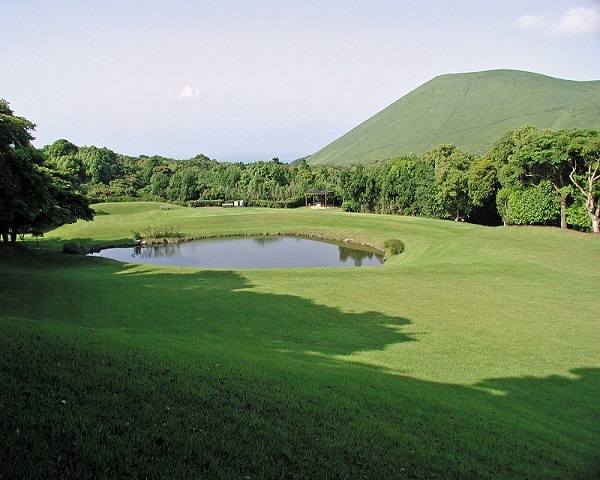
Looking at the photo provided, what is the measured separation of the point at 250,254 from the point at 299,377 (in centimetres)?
4528

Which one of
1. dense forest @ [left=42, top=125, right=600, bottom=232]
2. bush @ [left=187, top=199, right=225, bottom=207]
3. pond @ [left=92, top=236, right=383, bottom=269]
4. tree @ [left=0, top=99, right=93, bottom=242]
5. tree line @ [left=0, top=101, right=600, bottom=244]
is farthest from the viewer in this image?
bush @ [left=187, top=199, right=225, bottom=207]

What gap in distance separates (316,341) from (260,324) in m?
3.00

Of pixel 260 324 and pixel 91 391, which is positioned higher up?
pixel 91 391

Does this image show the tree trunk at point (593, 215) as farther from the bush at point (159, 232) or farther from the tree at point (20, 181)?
the bush at point (159, 232)

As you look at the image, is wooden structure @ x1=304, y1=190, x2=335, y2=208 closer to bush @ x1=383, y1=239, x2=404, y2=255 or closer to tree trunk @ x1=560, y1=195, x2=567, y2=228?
bush @ x1=383, y1=239, x2=404, y2=255

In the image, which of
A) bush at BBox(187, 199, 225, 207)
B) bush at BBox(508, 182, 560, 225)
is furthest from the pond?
bush at BBox(187, 199, 225, 207)

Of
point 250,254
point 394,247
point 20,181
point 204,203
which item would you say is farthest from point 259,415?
point 204,203

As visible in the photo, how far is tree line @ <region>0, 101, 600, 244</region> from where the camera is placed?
30.5m

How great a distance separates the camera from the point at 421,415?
895cm

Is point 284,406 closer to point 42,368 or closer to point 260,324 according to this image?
point 42,368

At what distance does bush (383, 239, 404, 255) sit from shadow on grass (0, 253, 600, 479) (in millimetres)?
38105

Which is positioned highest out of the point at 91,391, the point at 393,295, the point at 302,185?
the point at 302,185

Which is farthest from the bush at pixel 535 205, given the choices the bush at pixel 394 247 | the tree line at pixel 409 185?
the bush at pixel 394 247

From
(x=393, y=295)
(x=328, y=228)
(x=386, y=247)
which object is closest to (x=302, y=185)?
(x=328, y=228)
